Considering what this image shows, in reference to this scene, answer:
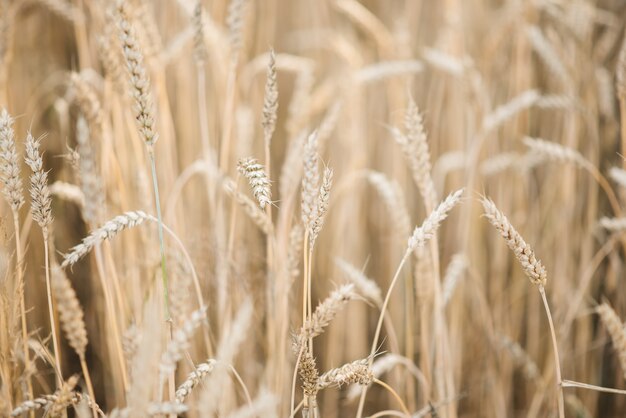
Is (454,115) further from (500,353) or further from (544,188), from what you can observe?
(500,353)

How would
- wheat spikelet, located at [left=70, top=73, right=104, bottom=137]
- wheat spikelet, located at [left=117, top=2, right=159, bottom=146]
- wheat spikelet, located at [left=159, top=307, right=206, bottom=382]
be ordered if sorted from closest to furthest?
wheat spikelet, located at [left=159, top=307, right=206, bottom=382], wheat spikelet, located at [left=117, top=2, right=159, bottom=146], wheat spikelet, located at [left=70, top=73, right=104, bottom=137]

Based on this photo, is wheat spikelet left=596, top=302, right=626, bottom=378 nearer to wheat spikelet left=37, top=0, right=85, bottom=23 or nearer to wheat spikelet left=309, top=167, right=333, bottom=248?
wheat spikelet left=309, top=167, right=333, bottom=248

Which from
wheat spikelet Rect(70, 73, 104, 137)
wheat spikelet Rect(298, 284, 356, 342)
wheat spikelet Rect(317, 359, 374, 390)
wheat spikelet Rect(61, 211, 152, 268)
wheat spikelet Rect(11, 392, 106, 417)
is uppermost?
wheat spikelet Rect(70, 73, 104, 137)

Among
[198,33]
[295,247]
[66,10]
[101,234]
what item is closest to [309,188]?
[295,247]

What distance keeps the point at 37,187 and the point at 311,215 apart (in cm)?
38

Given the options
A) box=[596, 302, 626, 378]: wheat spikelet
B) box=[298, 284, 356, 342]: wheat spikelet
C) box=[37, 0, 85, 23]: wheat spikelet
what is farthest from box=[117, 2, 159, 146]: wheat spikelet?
box=[596, 302, 626, 378]: wheat spikelet

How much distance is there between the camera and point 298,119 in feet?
3.87

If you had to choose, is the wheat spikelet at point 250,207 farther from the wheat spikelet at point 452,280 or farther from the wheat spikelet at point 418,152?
the wheat spikelet at point 452,280

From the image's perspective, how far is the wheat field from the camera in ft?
2.30

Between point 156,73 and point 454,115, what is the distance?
3.34 ft

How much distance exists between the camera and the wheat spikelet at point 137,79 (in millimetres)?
680

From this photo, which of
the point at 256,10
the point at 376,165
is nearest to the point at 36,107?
the point at 256,10

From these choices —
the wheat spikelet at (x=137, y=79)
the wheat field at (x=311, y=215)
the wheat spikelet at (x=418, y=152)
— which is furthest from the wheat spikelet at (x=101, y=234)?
the wheat spikelet at (x=418, y=152)

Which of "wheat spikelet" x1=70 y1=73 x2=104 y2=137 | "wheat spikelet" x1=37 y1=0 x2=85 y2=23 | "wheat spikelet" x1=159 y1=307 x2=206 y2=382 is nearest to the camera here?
"wheat spikelet" x1=159 y1=307 x2=206 y2=382
